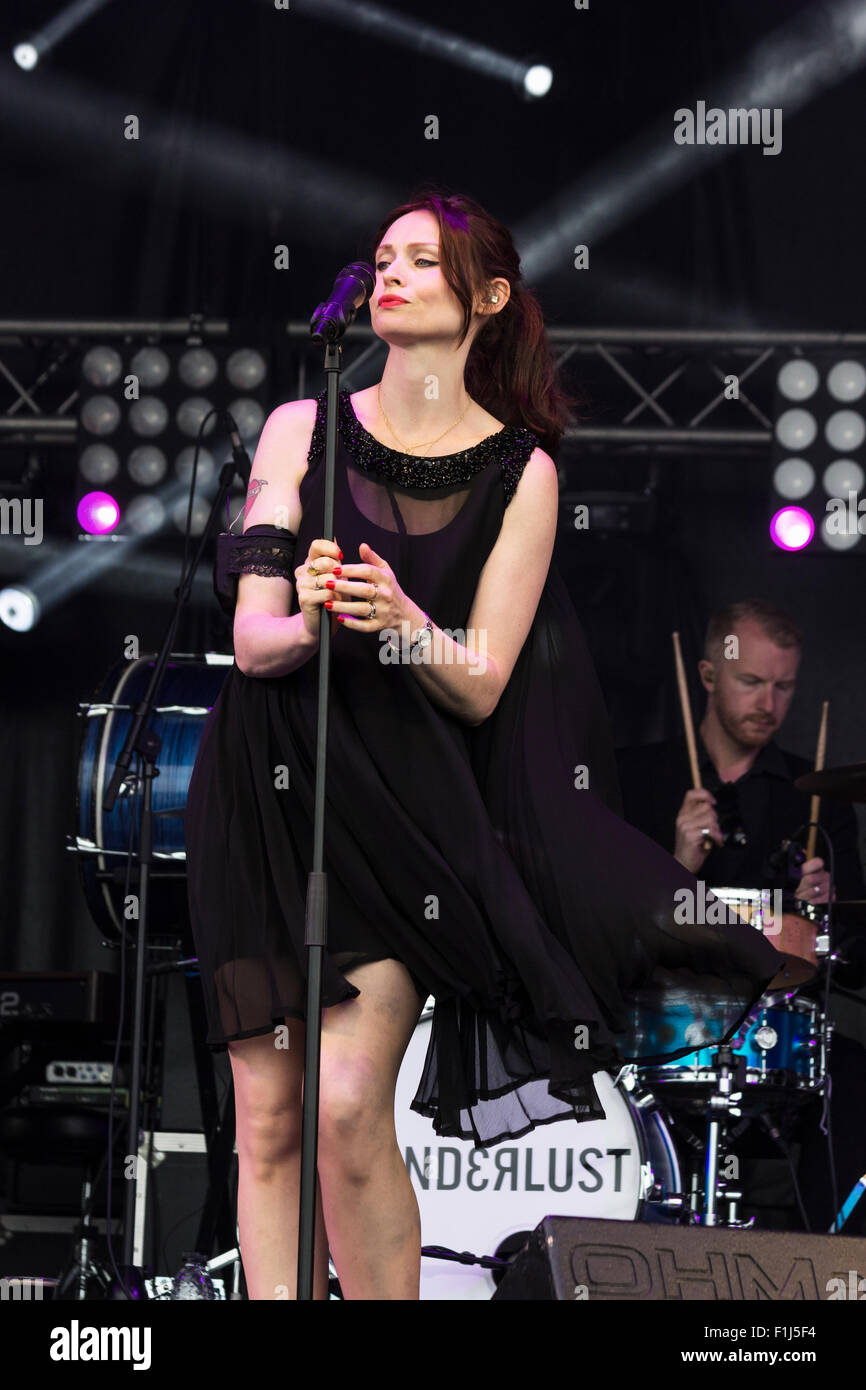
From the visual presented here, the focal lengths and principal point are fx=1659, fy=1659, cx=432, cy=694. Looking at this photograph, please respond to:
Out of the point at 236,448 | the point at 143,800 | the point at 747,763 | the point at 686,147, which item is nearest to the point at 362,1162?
the point at 143,800

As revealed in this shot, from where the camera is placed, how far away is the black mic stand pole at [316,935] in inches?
83.7

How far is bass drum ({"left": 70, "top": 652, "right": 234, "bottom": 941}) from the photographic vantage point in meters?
4.93

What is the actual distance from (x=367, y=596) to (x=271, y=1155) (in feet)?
2.63

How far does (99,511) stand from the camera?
5668mm

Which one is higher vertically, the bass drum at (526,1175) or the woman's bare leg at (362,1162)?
the woman's bare leg at (362,1162)

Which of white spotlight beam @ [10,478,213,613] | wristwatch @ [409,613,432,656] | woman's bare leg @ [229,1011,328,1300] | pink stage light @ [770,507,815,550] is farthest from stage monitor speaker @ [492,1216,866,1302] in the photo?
white spotlight beam @ [10,478,213,613]

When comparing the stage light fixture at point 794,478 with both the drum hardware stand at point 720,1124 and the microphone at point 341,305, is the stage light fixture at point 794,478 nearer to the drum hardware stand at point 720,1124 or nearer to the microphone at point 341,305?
the drum hardware stand at point 720,1124

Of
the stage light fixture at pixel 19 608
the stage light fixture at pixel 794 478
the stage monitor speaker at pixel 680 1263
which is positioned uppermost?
the stage light fixture at pixel 794 478

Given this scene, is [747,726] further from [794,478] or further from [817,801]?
[794,478]

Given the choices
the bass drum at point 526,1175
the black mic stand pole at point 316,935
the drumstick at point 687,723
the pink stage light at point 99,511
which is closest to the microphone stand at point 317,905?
the black mic stand pole at point 316,935

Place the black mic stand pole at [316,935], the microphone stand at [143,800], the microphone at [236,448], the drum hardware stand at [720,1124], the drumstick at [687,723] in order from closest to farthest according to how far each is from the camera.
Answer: the black mic stand pole at [316,935], the microphone stand at [143,800], the drum hardware stand at [720,1124], the microphone at [236,448], the drumstick at [687,723]

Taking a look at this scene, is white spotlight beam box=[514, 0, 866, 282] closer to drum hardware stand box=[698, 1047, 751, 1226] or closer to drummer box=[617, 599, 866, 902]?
drummer box=[617, 599, 866, 902]

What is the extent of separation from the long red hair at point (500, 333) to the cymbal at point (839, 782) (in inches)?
59.3

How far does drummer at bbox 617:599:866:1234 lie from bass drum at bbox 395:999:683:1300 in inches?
35.1
